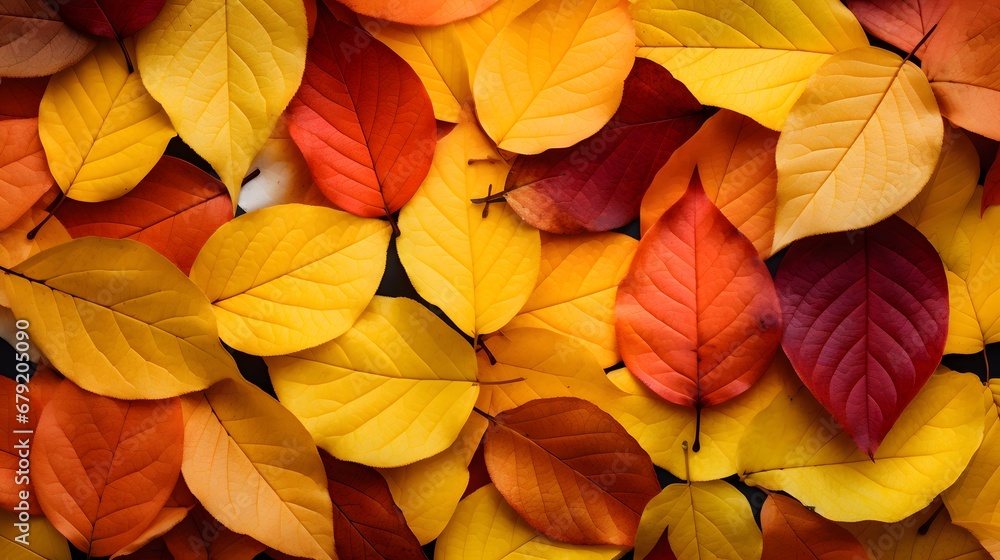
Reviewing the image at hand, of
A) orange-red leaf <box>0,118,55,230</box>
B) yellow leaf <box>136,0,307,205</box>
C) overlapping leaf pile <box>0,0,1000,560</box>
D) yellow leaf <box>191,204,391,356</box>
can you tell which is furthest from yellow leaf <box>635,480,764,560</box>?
orange-red leaf <box>0,118,55,230</box>

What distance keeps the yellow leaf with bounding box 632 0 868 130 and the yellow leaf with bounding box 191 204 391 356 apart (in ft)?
0.82

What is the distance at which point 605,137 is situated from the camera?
17.6 inches

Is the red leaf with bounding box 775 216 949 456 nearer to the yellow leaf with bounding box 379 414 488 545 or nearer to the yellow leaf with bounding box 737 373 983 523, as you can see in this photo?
the yellow leaf with bounding box 737 373 983 523

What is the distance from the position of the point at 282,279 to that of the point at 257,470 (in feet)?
0.41

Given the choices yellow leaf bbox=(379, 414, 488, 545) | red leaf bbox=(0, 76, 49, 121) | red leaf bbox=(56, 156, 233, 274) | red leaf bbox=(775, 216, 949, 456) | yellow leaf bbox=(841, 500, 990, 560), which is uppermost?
red leaf bbox=(0, 76, 49, 121)

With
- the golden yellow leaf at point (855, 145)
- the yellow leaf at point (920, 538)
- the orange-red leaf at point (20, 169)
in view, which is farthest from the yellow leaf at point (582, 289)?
the orange-red leaf at point (20, 169)

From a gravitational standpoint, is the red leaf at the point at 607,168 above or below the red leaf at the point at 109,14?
below

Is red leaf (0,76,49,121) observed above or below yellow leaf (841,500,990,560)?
above

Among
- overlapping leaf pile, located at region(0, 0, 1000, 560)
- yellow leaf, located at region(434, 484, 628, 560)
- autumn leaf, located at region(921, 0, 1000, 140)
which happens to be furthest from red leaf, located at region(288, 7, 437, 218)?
autumn leaf, located at region(921, 0, 1000, 140)

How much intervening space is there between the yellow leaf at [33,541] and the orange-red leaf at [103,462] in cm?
2

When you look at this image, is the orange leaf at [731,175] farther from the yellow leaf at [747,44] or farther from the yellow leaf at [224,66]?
the yellow leaf at [224,66]

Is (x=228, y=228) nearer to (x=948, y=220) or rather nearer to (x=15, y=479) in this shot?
(x=15, y=479)

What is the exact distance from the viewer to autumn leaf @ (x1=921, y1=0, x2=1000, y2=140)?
0.42 meters

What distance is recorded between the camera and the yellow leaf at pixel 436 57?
17.3 inches
